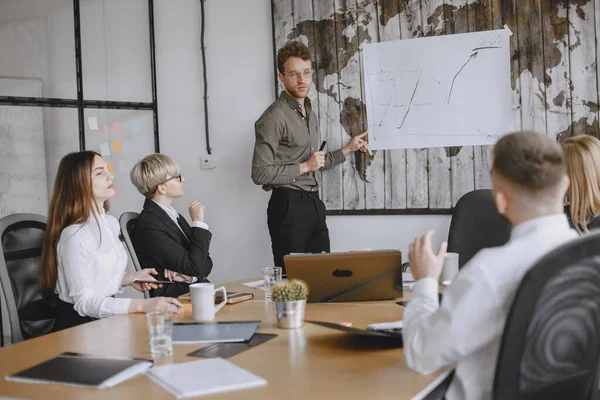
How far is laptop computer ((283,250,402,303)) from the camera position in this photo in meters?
2.10

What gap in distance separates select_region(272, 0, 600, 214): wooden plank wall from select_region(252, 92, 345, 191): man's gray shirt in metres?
0.24

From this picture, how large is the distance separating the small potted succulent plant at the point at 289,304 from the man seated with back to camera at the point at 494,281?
17.9 inches

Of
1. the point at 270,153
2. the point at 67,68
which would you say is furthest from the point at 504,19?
the point at 67,68

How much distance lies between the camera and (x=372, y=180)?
13.0ft

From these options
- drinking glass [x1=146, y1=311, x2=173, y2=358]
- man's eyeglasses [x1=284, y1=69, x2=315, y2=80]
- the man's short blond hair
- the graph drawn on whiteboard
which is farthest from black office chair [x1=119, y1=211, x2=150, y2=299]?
the graph drawn on whiteboard

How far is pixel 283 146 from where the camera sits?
380 cm

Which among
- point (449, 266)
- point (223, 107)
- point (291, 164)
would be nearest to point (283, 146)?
point (291, 164)

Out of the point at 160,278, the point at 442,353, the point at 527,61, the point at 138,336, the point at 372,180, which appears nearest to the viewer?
the point at 442,353

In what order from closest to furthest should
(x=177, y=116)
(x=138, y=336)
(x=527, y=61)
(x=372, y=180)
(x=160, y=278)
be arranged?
(x=138, y=336) → (x=160, y=278) → (x=527, y=61) → (x=372, y=180) → (x=177, y=116)

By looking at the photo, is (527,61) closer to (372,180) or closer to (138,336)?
(372,180)

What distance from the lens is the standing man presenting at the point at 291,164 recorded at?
370cm

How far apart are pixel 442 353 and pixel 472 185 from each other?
251cm

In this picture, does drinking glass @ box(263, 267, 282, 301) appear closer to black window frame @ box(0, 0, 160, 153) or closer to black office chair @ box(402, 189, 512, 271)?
black office chair @ box(402, 189, 512, 271)

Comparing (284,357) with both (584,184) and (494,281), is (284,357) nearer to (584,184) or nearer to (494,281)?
(494,281)
